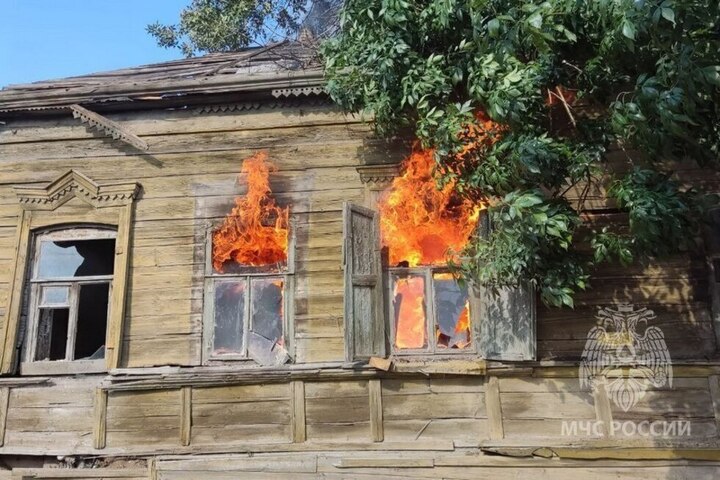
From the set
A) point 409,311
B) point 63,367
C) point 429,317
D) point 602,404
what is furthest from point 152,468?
point 602,404

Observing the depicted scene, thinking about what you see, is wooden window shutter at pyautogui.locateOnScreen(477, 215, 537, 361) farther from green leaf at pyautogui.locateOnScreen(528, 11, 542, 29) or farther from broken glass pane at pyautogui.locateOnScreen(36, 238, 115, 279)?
broken glass pane at pyautogui.locateOnScreen(36, 238, 115, 279)

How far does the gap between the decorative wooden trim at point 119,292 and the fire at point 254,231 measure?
3.51 feet

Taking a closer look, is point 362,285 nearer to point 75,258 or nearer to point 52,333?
point 75,258

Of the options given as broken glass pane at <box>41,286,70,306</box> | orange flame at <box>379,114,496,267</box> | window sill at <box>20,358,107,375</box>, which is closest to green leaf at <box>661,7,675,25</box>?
orange flame at <box>379,114,496,267</box>

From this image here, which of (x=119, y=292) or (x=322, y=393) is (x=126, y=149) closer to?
(x=119, y=292)

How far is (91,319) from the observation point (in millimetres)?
6586

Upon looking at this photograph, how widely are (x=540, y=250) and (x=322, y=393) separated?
113 inches

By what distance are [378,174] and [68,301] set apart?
165 inches

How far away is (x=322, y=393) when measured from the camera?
19.6ft

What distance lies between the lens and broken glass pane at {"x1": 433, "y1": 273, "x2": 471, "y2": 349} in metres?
6.14

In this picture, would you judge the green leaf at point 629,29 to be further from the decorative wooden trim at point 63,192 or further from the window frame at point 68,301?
the window frame at point 68,301

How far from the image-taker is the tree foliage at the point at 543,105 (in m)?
3.86

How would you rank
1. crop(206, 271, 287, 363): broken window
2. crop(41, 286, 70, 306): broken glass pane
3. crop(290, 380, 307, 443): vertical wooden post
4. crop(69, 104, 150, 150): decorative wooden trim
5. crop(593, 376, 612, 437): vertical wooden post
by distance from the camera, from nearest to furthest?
1. crop(593, 376, 612, 437): vertical wooden post
2. crop(290, 380, 307, 443): vertical wooden post
3. crop(206, 271, 287, 363): broken window
4. crop(41, 286, 70, 306): broken glass pane
5. crop(69, 104, 150, 150): decorative wooden trim

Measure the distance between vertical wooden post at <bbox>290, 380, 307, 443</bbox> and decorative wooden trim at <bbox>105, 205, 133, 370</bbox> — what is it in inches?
84.4
